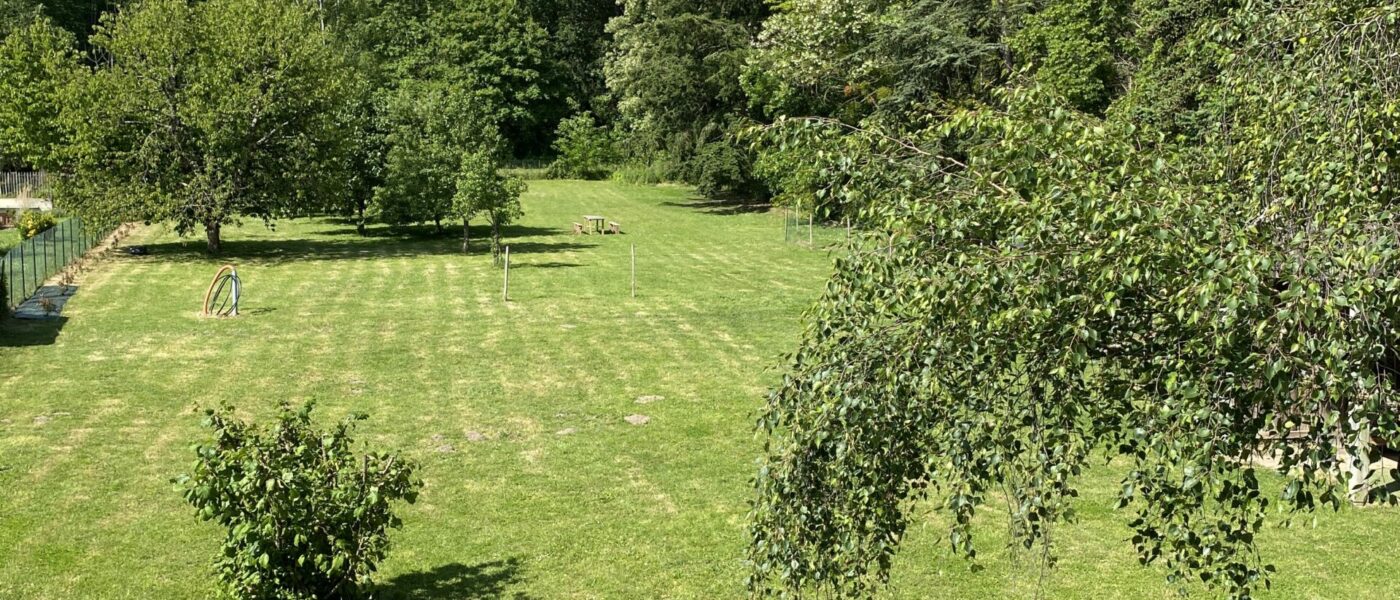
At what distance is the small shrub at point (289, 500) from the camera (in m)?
8.27

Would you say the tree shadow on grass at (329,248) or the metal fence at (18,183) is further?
the metal fence at (18,183)

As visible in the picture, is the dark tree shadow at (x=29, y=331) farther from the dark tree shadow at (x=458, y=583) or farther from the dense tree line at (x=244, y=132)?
the dark tree shadow at (x=458, y=583)

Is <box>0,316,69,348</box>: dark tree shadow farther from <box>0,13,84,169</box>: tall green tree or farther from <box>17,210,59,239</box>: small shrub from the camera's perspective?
<box>0,13,84,169</box>: tall green tree

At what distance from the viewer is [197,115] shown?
31906 mm

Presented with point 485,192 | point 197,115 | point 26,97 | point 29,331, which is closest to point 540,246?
point 485,192

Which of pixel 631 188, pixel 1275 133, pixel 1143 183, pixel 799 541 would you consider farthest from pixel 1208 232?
pixel 631 188

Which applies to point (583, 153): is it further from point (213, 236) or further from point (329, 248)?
point (213, 236)

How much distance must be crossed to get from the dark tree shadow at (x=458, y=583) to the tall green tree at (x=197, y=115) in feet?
80.2

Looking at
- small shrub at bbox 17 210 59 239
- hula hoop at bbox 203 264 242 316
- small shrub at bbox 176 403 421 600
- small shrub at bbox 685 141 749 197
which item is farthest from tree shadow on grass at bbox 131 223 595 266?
small shrub at bbox 176 403 421 600

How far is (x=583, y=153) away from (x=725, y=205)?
17185 millimetres

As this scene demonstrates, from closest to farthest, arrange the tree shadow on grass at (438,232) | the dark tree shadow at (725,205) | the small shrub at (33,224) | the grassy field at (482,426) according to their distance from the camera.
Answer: the grassy field at (482,426)
the small shrub at (33,224)
the tree shadow on grass at (438,232)
the dark tree shadow at (725,205)

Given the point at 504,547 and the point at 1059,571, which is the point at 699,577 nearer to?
the point at 504,547

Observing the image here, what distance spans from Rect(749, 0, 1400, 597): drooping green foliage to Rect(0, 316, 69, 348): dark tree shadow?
63.2 feet

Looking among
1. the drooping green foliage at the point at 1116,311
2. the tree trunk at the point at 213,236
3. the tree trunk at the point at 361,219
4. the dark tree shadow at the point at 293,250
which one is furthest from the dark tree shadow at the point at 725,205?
the drooping green foliage at the point at 1116,311
